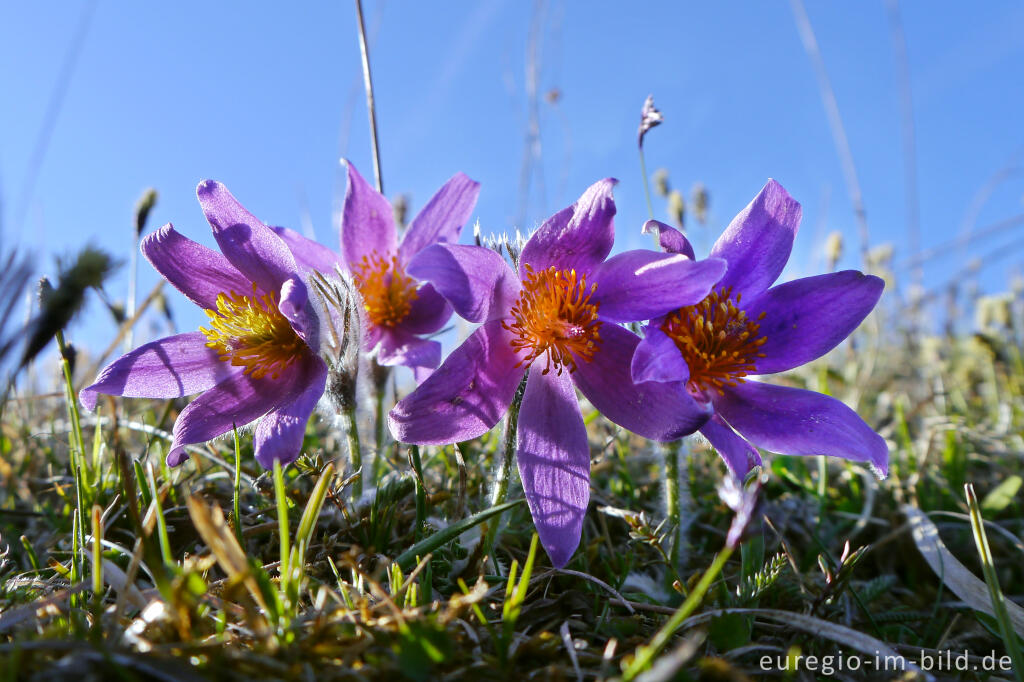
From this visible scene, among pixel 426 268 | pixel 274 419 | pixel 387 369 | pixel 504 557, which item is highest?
pixel 426 268

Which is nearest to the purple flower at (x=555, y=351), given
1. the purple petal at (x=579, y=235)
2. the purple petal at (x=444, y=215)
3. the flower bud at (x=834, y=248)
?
the purple petal at (x=579, y=235)

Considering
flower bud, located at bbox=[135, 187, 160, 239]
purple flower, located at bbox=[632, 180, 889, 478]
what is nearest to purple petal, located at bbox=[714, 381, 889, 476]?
purple flower, located at bbox=[632, 180, 889, 478]

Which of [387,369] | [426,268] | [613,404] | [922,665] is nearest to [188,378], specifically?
[387,369]

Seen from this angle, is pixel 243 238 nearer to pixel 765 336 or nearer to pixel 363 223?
pixel 363 223

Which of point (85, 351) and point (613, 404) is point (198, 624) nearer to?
point (613, 404)

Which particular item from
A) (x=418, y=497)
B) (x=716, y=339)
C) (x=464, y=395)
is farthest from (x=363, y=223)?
(x=716, y=339)

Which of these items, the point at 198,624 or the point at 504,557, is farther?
the point at 504,557

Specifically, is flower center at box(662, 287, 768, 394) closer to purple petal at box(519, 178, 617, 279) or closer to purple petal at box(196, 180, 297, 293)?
purple petal at box(519, 178, 617, 279)
